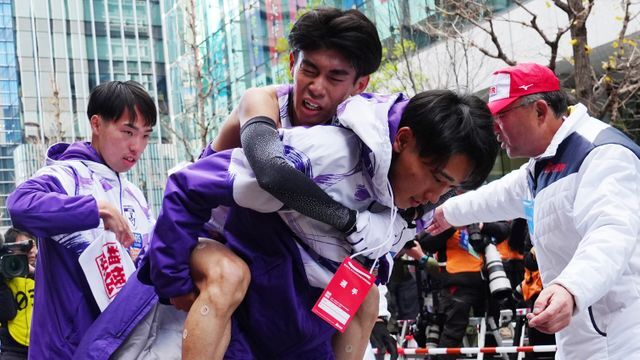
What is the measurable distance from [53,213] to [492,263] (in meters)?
4.92

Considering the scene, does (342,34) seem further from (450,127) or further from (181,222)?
(181,222)

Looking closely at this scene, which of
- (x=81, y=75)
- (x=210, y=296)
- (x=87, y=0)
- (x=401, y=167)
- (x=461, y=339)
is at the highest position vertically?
(x=87, y=0)

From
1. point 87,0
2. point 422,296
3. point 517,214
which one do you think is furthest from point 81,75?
point 517,214

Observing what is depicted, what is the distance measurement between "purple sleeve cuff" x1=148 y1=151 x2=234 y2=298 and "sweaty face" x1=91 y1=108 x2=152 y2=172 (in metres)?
→ 1.34

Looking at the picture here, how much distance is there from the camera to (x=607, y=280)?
2.70m

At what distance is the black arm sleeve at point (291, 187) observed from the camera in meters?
2.03

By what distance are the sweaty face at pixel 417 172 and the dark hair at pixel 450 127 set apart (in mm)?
17

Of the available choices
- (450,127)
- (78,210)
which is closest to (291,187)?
(450,127)

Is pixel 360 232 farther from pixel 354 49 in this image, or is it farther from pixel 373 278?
pixel 354 49

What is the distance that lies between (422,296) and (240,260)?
6.92m

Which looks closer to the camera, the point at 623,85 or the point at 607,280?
the point at 607,280

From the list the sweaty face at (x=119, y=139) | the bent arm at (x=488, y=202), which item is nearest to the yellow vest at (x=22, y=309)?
the sweaty face at (x=119, y=139)

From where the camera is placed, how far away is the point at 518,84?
11.1 ft

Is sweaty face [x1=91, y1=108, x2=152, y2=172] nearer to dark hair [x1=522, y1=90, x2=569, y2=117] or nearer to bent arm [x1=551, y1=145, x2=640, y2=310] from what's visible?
dark hair [x1=522, y1=90, x2=569, y2=117]
